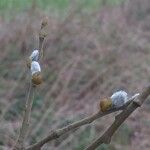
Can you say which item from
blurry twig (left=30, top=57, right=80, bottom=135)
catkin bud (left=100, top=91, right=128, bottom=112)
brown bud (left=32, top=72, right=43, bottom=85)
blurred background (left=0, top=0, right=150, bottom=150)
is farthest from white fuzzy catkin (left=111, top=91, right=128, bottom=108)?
blurry twig (left=30, top=57, right=80, bottom=135)

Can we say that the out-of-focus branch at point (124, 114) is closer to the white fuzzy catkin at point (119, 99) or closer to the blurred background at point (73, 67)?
the white fuzzy catkin at point (119, 99)

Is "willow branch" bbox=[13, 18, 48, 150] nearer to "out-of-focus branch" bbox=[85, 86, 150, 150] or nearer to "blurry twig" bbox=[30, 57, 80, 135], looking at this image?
"out-of-focus branch" bbox=[85, 86, 150, 150]

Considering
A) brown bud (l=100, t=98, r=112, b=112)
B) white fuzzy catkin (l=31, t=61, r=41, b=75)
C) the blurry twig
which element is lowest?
brown bud (l=100, t=98, r=112, b=112)

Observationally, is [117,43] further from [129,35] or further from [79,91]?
[79,91]

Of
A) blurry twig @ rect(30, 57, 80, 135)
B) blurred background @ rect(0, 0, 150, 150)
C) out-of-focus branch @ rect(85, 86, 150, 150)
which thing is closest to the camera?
out-of-focus branch @ rect(85, 86, 150, 150)

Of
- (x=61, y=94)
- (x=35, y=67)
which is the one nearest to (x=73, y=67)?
(x=61, y=94)

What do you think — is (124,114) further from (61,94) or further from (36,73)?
(61,94)
